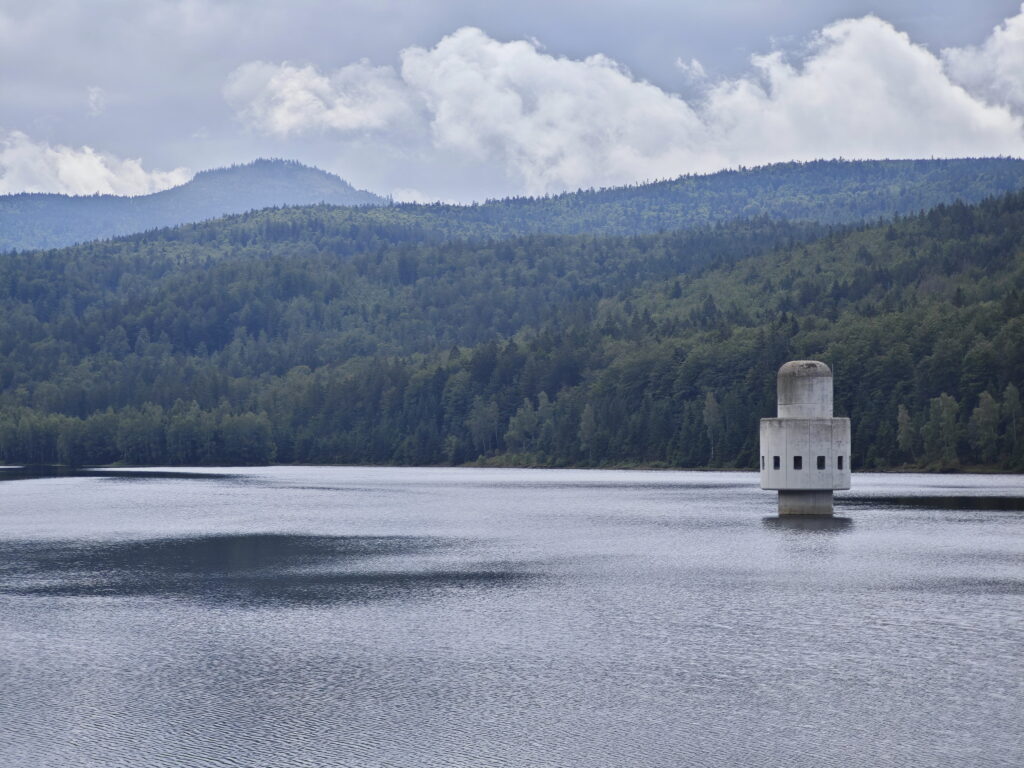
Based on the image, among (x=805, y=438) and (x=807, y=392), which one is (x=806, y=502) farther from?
(x=807, y=392)

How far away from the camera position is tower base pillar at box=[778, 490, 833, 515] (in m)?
102

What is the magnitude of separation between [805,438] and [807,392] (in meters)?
3.27

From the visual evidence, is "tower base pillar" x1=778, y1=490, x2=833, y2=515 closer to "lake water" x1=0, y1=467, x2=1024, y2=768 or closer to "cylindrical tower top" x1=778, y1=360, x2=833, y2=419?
"lake water" x1=0, y1=467, x2=1024, y2=768

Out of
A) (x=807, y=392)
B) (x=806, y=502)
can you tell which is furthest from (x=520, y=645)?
(x=806, y=502)

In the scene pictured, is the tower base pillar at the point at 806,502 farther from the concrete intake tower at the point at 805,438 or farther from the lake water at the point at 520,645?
the lake water at the point at 520,645

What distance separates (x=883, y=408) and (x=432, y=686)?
15865cm

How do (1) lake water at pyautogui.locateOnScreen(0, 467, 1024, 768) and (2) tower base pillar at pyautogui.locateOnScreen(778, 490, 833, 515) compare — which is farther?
(2) tower base pillar at pyautogui.locateOnScreen(778, 490, 833, 515)

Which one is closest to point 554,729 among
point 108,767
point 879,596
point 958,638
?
point 108,767

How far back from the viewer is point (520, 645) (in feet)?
167

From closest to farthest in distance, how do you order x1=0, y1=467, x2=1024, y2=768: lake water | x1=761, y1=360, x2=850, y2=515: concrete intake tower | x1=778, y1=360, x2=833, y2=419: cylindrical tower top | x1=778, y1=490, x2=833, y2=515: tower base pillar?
x1=0, y1=467, x2=1024, y2=768: lake water, x1=761, y1=360, x2=850, y2=515: concrete intake tower, x1=778, y1=360, x2=833, y2=419: cylindrical tower top, x1=778, y1=490, x2=833, y2=515: tower base pillar

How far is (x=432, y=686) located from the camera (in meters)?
43.8

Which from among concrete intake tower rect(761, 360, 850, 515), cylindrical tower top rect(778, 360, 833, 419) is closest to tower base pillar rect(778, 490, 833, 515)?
concrete intake tower rect(761, 360, 850, 515)

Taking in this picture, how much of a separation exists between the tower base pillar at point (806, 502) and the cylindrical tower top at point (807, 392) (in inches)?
250

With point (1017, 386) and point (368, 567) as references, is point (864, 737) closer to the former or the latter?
point (368, 567)
